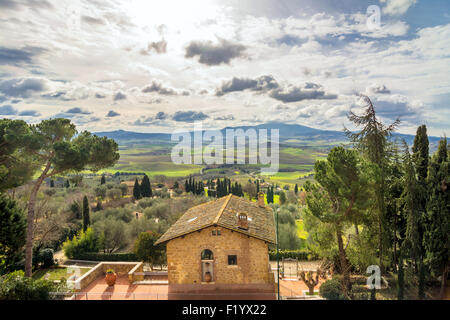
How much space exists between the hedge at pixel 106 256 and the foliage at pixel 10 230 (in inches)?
310

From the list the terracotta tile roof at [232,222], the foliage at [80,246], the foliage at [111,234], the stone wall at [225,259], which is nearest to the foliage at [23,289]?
the terracotta tile roof at [232,222]

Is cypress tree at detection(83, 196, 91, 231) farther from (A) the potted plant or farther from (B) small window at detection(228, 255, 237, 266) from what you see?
(B) small window at detection(228, 255, 237, 266)

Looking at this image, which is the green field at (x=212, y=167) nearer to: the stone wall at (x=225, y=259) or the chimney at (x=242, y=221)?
the chimney at (x=242, y=221)

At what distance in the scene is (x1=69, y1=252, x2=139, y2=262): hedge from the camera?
2727 cm

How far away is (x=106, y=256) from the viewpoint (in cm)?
2727

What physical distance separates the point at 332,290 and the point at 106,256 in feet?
70.6

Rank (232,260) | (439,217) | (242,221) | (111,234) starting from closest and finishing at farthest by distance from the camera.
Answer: (439,217) < (232,260) < (242,221) < (111,234)

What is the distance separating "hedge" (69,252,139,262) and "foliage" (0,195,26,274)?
25.8 ft

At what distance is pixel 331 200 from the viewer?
51.9ft

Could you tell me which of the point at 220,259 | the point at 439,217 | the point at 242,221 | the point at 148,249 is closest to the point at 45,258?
the point at 148,249

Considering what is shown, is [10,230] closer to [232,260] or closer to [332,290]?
[232,260]

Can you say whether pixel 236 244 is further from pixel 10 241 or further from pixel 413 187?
pixel 10 241

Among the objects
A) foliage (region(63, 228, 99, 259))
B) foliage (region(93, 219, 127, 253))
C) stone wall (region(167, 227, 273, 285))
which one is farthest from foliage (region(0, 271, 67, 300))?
foliage (region(93, 219, 127, 253))
